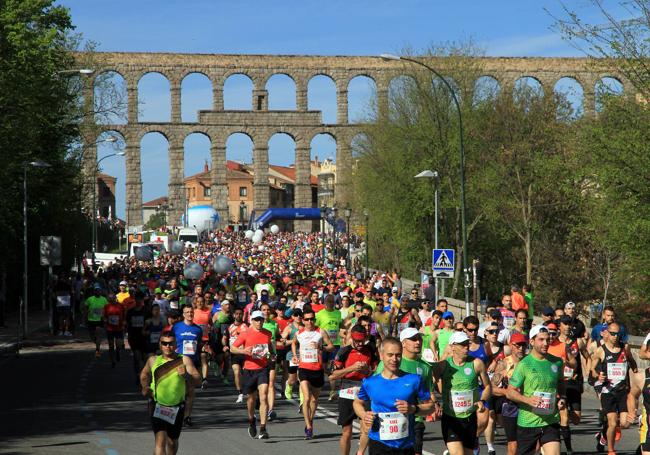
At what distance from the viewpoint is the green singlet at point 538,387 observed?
428 inches

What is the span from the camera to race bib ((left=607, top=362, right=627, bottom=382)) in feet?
46.8

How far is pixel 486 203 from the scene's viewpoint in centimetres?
5134

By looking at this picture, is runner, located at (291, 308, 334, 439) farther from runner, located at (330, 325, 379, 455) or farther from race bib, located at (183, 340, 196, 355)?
runner, located at (330, 325, 379, 455)

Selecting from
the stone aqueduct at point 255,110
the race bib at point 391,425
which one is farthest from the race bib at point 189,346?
the stone aqueduct at point 255,110

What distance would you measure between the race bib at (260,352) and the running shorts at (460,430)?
526cm

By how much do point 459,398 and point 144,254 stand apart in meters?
57.9

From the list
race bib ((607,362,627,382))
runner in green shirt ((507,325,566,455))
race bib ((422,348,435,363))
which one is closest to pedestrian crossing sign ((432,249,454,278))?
race bib ((422,348,435,363))

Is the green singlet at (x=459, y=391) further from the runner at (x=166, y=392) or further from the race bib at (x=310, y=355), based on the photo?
the race bib at (x=310, y=355)

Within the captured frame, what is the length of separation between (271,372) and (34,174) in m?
27.8

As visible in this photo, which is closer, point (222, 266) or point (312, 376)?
point (312, 376)

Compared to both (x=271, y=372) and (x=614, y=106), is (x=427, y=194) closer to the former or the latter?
(x=614, y=106)

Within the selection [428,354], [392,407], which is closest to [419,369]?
[392,407]

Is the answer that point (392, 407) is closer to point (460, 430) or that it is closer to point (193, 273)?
point (460, 430)

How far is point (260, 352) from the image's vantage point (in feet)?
52.7
